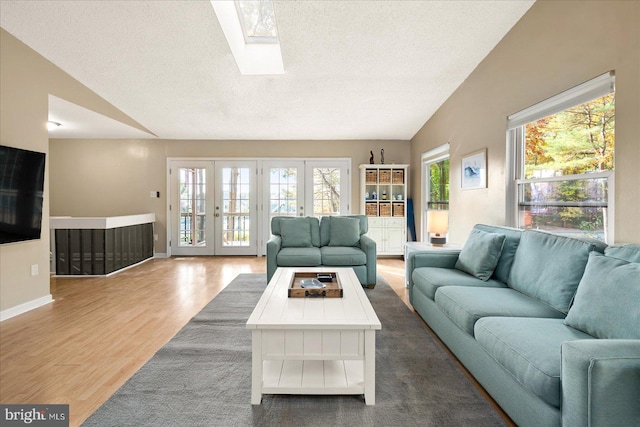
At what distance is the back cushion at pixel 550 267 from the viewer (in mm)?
2016

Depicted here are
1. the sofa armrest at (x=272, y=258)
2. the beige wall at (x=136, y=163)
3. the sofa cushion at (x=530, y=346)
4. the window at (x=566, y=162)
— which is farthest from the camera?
the beige wall at (x=136, y=163)

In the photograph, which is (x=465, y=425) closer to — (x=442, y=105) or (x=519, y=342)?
(x=519, y=342)

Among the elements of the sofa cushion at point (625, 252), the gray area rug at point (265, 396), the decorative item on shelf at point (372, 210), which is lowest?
the gray area rug at point (265, 396)

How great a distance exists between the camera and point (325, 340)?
187 cm

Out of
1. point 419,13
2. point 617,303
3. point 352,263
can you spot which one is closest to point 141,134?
point 352,263

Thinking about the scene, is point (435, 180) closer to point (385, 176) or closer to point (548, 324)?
point (385, 176)

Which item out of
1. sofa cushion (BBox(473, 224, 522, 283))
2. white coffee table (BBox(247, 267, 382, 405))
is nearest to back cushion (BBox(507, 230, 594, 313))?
sofa cushion (BBox(473, 224, 522, 283))

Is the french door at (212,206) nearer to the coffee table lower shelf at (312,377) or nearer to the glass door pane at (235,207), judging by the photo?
the glass door pane at (235,207)

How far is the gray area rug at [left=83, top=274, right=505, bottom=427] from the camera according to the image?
68.7 inches

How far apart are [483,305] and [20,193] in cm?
438

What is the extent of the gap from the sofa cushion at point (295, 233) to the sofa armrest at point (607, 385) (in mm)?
3598

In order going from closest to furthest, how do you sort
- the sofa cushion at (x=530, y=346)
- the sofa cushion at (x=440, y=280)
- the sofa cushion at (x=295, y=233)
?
the sofa cushion at (x=530, y=346) → the sofa cushion at (x=440, y=280) → the sofa cushion at (x=295, y=233)

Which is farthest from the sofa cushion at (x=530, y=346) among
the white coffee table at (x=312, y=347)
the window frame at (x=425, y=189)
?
the window frame at (x=425, y=189)

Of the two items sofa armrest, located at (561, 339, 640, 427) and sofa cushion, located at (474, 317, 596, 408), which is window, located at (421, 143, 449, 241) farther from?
sofa armrest, located at (561, 339, 640, 427)
